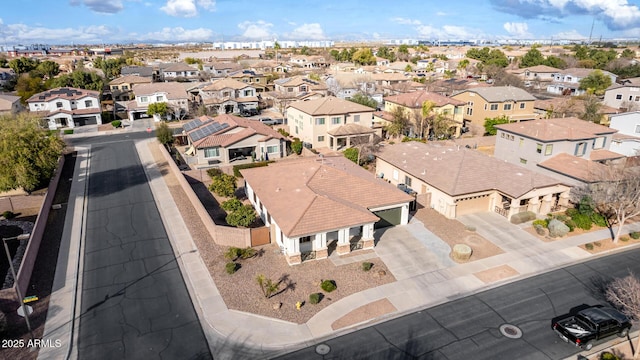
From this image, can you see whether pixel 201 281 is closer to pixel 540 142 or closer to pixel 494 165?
pixel 494 165

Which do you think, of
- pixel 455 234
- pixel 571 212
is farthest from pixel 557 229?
pixel 455 234

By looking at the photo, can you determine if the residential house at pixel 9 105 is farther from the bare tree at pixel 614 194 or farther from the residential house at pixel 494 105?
the bare tree at pixel 614 194

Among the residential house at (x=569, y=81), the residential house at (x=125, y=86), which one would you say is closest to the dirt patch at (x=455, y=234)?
the residential house at (x=125, y=86)

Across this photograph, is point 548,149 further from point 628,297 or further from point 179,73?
point 179,73

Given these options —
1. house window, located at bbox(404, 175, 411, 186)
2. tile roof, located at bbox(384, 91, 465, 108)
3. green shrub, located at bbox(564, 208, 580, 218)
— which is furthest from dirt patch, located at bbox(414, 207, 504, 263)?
tile roof, located at bbox(384, 91, 465, 108)

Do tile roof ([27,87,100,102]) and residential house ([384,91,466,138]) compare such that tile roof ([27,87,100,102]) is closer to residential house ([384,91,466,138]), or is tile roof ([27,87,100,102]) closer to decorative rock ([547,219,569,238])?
residential house ([384,91,466,138])

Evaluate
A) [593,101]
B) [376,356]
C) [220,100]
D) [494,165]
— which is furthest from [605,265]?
[220,100]

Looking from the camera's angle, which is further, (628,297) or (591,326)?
(628,297)
